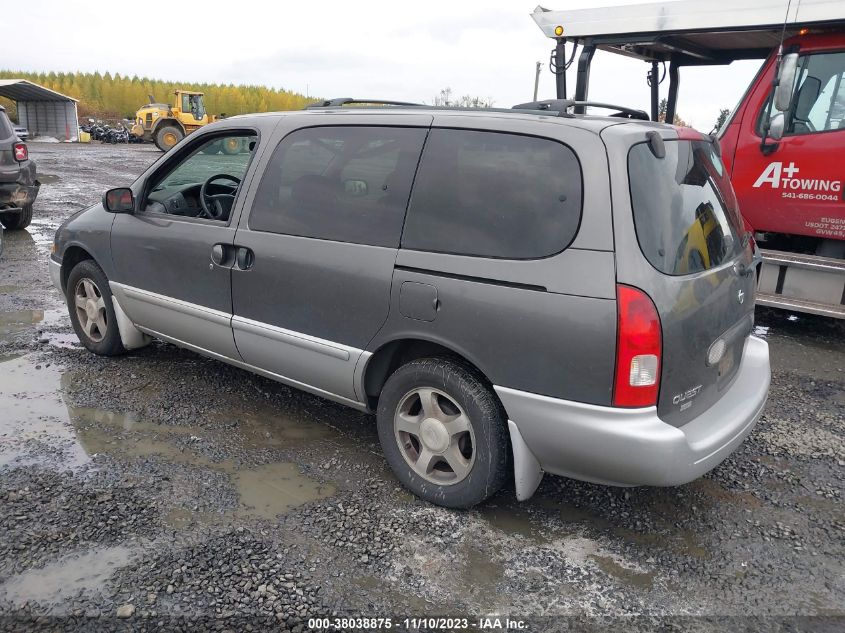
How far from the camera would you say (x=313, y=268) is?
3.42 metres

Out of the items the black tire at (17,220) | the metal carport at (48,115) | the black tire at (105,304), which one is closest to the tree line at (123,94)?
the metal carport at (48,115)

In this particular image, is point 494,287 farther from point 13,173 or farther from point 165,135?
point 165,135

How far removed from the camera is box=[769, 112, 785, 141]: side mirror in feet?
18.0

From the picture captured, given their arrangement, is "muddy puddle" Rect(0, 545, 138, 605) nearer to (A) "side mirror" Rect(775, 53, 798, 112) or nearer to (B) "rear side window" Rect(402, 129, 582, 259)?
(B) "rear side window" Rect(402, 129, 582, 259)

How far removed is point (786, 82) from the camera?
17.1ft

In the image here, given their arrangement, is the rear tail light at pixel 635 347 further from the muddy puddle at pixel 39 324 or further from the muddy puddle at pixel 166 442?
the muddy puddle at pixel 39 324

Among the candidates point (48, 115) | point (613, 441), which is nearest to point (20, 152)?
point (613, 441)

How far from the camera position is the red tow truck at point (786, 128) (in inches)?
211

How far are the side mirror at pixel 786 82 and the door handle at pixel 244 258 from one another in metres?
4.20

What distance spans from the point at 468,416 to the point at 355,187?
1258 mm

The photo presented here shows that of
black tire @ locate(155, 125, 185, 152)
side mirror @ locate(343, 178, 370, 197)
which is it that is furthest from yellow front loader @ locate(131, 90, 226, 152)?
side mirror @ locate(343, 178, 370, 197)

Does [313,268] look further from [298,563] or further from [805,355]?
[805,355]

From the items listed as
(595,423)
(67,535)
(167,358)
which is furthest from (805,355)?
(67,535)

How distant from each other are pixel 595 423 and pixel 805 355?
3.82m
